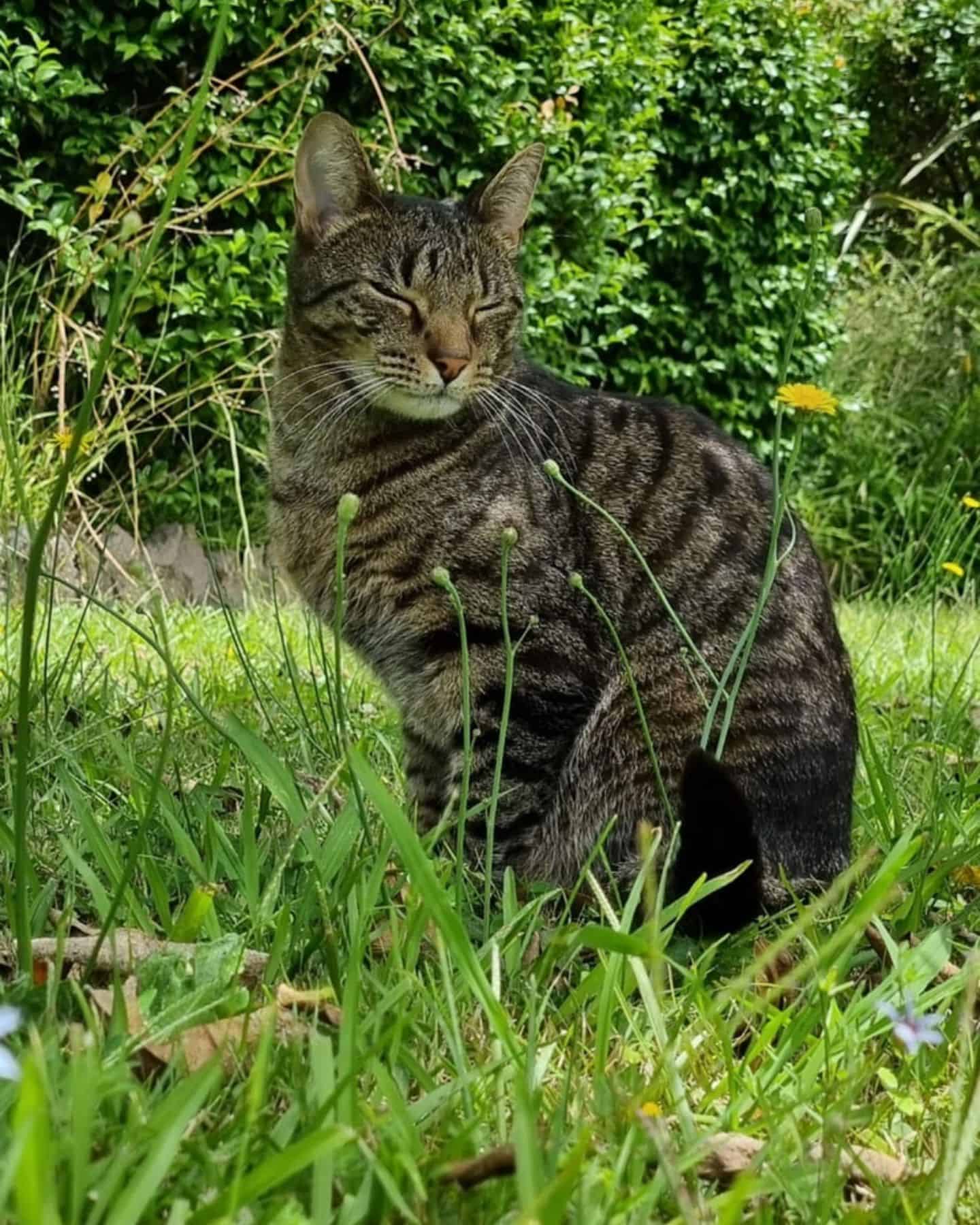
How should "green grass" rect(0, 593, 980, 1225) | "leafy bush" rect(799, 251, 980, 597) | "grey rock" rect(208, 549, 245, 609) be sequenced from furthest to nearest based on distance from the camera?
"leafy bush" rect(799, 251, 980, 597)
"grey rock" rect(208, 549, 245, 609)
"green grass" rect(0, 593, 980, 1225)

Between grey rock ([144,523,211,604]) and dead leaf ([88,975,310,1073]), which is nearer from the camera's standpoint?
dead leaf ([88,975,310,1073])

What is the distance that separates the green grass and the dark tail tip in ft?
0.22

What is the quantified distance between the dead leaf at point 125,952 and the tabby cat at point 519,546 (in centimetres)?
85

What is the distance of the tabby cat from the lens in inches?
82.4

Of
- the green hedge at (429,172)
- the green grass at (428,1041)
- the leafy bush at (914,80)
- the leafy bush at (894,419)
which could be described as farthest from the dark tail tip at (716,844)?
the leafy bush at (914,80)

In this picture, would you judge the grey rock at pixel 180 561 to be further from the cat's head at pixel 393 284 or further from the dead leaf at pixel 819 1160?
the dead leaf at pixel 819 1160

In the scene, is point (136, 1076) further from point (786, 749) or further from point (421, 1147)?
point (786, 749)

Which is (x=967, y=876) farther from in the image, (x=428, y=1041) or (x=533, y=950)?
(x=428, y=1041)

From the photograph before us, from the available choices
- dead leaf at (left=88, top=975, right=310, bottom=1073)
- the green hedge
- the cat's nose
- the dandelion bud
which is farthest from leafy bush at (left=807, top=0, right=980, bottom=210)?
dead leaf at (left=88, top=975, right=310, bottom=1073)

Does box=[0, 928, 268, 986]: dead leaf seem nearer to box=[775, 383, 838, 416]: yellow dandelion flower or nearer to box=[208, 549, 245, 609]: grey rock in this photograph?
box=[775, 383, 838, 416]: yellow dandelion flower

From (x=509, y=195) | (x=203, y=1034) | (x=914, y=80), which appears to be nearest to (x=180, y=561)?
(x=509, y=195)

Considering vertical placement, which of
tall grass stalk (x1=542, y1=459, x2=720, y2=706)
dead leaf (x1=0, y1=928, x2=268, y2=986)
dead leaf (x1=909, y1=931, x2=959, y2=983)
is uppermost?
tall grass stalk (x1=542, y1=459, x2=720, y2=706)

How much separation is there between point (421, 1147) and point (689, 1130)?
0.22 m

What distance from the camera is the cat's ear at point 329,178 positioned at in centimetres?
239
